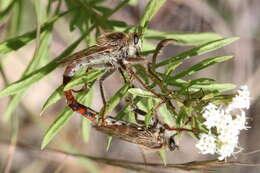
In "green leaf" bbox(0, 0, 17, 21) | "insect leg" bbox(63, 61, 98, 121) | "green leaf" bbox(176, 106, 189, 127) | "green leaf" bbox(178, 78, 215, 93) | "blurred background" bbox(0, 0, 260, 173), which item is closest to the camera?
"green leaf" bbox(176, 106, 189, 127)

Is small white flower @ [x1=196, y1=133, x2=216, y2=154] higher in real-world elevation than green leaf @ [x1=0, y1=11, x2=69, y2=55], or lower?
lower

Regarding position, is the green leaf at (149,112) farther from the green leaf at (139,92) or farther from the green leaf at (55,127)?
the green leaf at (55,127)

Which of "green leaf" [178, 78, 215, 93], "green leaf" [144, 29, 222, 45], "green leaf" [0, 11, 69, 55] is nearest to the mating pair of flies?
"green leaf" [178, 78, 215, 93]

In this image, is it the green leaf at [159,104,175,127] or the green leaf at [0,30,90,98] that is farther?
the green leaf at [0,30,90,98]

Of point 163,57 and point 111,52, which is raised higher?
point 111,52

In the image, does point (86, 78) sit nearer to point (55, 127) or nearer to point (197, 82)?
point (55, 127)

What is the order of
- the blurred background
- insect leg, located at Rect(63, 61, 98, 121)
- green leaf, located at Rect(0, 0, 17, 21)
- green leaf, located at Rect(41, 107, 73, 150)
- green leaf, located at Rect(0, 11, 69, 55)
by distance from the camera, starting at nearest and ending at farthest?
insect leg, located at Rect(63, 61, 98, 121)
green leaf, located at Rect(41, 107, 73, 150)
green leaf, located at Rect(0, 11, 69, 55)
green leaf, located at Rect(0, 0, 17, 21)
the blurred background

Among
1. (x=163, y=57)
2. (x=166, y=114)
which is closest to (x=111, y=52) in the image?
(x=166, y=114)

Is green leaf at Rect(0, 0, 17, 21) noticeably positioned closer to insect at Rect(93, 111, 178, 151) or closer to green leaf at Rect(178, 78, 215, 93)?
insect at Rect(93, 111, 178, 151)
